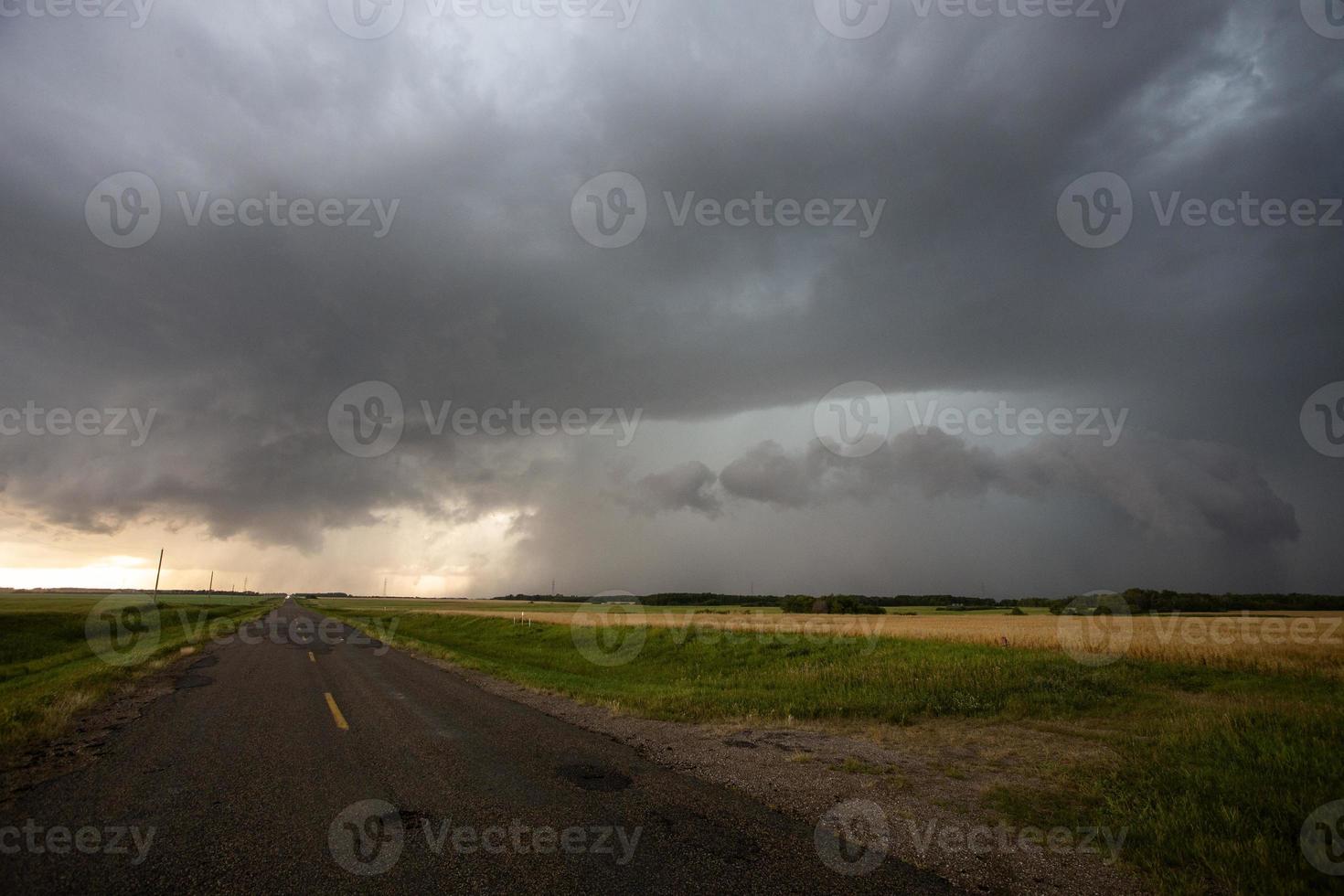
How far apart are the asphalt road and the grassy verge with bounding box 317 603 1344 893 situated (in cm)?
340

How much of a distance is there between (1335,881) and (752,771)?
6.17 m

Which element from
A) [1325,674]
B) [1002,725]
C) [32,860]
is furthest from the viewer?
[1325,674]

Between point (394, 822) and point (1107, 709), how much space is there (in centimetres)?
1760

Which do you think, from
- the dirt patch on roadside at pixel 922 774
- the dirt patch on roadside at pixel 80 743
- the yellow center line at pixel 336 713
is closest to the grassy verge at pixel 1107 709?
the dirt patch on roadside at pixel 922 774

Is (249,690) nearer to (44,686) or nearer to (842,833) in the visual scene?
(44,686)

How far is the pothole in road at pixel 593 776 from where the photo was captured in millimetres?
7746

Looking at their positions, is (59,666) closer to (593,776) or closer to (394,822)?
(394,822)

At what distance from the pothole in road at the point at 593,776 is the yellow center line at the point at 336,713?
16.1ft

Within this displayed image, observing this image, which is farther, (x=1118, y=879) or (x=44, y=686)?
(x=44, y=686)

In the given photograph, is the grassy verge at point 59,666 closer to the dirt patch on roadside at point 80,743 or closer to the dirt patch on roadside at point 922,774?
the dirt patch on roadside at point 80,743

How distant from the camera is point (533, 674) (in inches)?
794

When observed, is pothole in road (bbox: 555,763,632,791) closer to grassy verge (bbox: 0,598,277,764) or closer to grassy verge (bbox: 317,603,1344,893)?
grassy verge (bbox: 317,603,1344,893)

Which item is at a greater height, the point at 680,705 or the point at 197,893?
the point at 197,893

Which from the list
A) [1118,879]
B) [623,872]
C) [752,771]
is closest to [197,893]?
[623,872]
